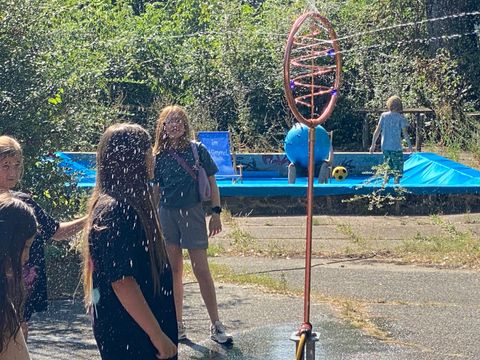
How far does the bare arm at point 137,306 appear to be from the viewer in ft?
12.1

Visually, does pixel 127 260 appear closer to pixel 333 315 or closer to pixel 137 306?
pixel 137 306

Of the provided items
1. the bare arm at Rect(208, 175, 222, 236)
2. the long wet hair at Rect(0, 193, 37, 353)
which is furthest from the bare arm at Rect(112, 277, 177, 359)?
the bare arm at Rect(208, 175, 222, 236)

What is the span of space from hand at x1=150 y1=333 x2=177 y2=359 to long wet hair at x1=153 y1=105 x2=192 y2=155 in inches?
104

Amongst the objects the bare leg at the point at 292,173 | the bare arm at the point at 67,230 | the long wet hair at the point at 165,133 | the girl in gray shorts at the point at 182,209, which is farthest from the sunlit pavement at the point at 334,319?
the bare leg at the point at 292,173

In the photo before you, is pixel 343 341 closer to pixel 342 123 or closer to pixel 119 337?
pixel 119 337

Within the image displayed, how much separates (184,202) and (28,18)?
9.47 feet

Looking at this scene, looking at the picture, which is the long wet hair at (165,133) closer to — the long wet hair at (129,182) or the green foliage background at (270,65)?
the long wet hair at (129,182)

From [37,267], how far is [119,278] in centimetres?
121

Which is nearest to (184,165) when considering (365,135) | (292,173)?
(292,173)

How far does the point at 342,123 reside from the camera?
803 inches

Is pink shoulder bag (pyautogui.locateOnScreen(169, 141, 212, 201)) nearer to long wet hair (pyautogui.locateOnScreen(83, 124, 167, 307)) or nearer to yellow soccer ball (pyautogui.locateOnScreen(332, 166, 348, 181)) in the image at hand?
long wet hair (pyautogui.locateOnScreen(83, 124, 167, 307))

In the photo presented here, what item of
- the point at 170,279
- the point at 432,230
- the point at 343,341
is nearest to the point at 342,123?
the point at 432,230

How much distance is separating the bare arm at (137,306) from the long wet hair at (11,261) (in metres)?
0.38

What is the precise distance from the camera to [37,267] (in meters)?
4.75
